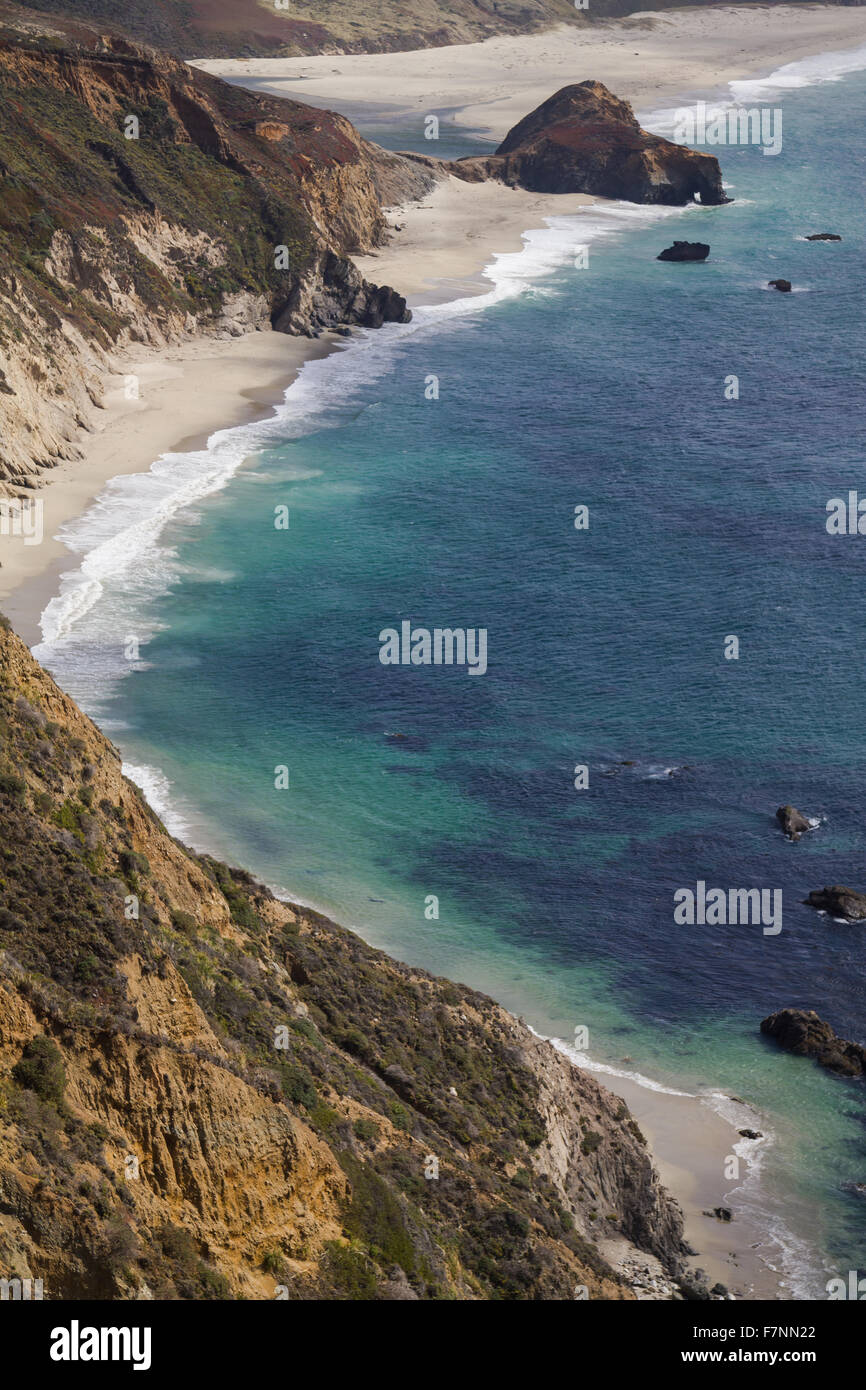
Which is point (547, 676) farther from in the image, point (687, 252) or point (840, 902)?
point (687, 252)

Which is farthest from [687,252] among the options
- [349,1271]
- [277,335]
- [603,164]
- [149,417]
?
[349,1271]

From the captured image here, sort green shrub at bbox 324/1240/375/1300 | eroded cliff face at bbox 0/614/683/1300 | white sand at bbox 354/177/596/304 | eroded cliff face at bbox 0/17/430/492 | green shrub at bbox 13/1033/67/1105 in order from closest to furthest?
1. eroded cliff face at bbox 0/614/683/1300
2. green shrub at bbox 13/1033/67/1105
3. green shrub at bbox 324/1240/375/1300
4. eroded cliff face at bbox 0/17/430/492
5. white sand at bbox 354/177/596/304

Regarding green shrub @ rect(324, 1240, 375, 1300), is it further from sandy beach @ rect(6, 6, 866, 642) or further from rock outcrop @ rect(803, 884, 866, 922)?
sandy beach @ rect(6, 6, 866, 642)

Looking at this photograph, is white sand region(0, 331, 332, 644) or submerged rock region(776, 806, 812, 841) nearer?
submerged rock region(776, 806, 812, 841)

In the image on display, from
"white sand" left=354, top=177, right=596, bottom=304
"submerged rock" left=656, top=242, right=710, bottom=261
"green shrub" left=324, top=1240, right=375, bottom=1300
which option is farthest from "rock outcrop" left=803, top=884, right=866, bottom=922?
"submerged rock" left=656, top=242, right=710, bottom=261

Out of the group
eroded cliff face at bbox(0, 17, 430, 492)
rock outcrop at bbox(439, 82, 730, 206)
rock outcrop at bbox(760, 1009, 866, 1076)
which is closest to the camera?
rock outcrop at bbox(760, 1009, 866, 1076)

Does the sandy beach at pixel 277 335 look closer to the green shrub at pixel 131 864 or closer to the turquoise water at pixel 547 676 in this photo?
the turquoise water at pixel 547 676

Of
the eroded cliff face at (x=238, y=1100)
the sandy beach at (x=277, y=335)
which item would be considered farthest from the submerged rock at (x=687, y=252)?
the eroded cliff face at (x=238, y=1100)
